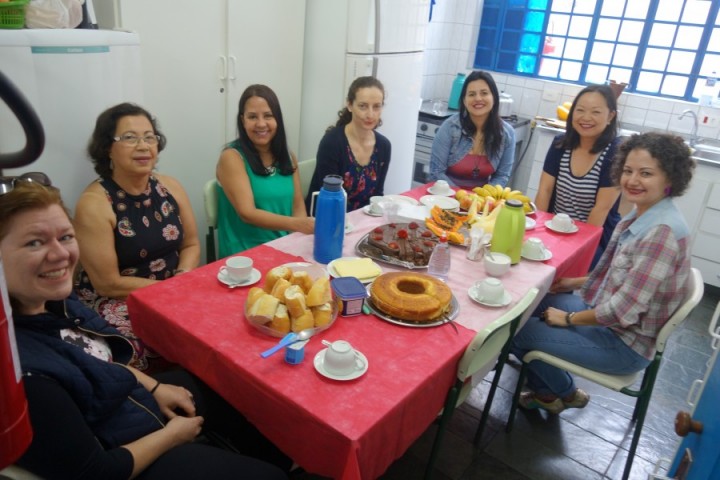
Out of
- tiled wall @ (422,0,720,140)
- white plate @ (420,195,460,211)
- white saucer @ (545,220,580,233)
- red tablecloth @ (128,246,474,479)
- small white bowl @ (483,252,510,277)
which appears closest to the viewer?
red tablecloth @ (128,246,474,479)

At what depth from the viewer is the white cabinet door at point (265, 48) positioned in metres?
2.81

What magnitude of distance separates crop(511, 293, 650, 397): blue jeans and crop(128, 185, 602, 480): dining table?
0.91 ft

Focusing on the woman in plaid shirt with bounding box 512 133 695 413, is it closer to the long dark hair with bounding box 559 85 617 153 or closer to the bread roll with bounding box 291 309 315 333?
the long dark hair with bounding box 559 85 617 153

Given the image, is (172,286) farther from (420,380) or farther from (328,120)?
(328,120)

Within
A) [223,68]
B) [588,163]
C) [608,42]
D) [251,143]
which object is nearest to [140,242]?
[251,143]

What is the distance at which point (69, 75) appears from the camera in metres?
1.90

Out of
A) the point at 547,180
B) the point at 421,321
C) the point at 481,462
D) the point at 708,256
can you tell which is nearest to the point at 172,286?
the point at 421,321

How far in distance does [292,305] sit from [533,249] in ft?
3.48

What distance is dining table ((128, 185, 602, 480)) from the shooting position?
44.5 inches

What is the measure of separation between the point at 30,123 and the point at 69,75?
4.95 ft

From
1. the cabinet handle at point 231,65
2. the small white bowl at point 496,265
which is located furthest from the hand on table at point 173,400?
the cabinet handle at point 231,65

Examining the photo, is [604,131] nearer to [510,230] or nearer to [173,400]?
[510,230]

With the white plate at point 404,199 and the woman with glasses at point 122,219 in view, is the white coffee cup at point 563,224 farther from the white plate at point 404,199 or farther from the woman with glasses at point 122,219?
the woman with glasses at point 122,219

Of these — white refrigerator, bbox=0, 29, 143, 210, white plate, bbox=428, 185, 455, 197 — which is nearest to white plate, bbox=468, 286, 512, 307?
white plate, bbox=428, 185, 455, 197
